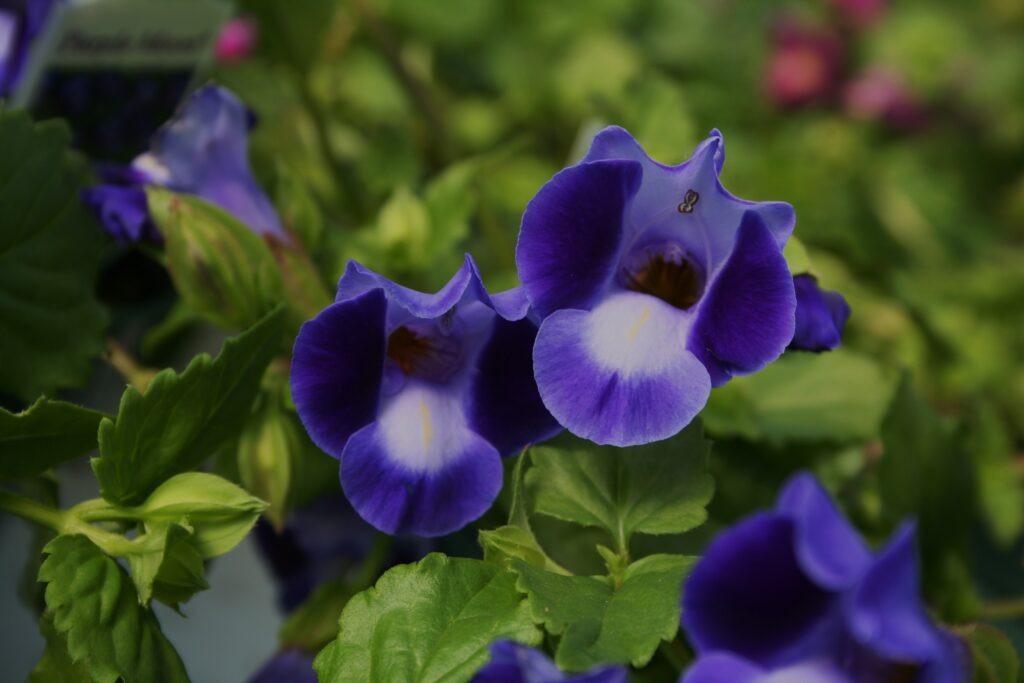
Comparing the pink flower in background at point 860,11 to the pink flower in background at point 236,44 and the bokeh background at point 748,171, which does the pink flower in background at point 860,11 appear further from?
the pink flower in background at point 236,44

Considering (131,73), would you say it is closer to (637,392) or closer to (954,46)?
(637,392)

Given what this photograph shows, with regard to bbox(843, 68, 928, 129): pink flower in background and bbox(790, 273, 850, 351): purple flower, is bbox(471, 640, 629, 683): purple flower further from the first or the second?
bbox(843, 68, 928, 129): pink flower in background

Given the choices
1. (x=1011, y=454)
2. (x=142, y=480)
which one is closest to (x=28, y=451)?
(x=142, y=480)

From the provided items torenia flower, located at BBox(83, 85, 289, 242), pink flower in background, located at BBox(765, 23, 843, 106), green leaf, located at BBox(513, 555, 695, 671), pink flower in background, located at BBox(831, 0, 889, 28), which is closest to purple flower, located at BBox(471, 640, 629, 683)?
green leaf, located at BBox(513, 555, 695, 671)

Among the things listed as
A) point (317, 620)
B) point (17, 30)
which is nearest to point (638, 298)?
point (317, 620)

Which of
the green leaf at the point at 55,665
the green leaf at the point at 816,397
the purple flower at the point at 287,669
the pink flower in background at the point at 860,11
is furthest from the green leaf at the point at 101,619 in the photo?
the pink flower in background at the point at 860,11
